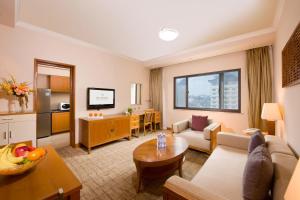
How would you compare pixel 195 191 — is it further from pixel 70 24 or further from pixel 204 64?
pixel 204 64

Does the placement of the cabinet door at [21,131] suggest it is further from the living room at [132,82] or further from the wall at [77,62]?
the wall at [77,62]

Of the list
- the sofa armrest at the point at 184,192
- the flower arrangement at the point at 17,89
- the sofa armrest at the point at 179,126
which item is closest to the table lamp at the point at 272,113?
the sofa armrest at the point at 179,126

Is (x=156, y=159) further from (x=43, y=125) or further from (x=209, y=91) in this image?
(x=43, y=125)

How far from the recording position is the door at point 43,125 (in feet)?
13.7

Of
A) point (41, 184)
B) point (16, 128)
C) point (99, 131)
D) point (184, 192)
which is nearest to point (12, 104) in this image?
point (16, 128)

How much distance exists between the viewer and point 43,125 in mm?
4273

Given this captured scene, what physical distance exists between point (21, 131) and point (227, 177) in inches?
129

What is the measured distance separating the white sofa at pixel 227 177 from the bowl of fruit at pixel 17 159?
3.29ft

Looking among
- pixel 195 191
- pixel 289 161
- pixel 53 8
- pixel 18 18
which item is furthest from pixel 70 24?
pixel 289 161

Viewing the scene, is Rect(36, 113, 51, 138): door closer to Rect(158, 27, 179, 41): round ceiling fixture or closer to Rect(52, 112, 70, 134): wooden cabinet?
Rect(52, 112, 70, 134): wooden cabinet

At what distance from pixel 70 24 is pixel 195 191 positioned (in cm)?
330

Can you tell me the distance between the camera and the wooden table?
740mm

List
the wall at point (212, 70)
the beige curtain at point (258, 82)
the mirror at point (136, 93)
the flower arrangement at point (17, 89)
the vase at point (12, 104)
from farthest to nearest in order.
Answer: the mirror at point (136, 93)
the wall at point (212, 70)
the beige curtain at point (258, 82)
the vase at point (12, 104)
the flower arrangement at point (17, 89)

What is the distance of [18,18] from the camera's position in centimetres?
247
